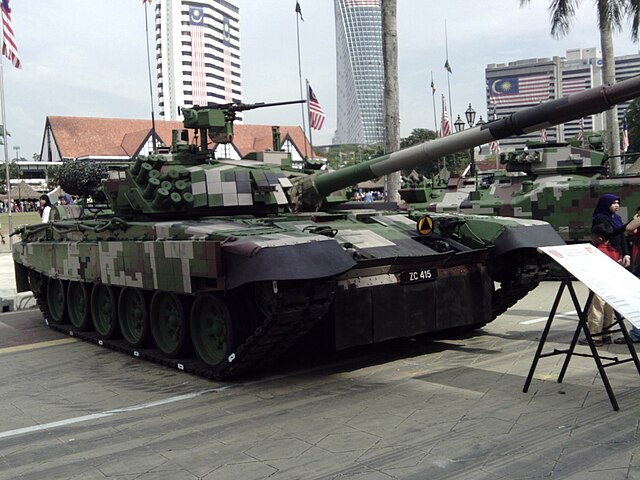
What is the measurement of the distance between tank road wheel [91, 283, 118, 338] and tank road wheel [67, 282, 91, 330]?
20 centimetres

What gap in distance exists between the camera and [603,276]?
594 cm

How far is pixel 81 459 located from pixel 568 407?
3.85 meters

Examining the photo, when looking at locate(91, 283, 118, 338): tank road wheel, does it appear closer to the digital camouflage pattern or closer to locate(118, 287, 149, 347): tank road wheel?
locate(118, 287, 149, 347): tank road wheel

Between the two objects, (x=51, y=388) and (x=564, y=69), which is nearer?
(x=51, y=388)

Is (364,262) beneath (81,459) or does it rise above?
above

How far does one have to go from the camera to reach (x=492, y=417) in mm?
5789

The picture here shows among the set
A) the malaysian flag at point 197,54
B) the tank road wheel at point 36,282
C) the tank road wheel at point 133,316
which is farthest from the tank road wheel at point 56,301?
the malaysian flag at point 197,54

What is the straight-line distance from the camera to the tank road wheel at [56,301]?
11587mm

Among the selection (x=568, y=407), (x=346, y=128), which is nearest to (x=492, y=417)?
(x=568, y=407)

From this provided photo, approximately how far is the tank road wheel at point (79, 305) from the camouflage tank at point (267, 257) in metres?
0.04

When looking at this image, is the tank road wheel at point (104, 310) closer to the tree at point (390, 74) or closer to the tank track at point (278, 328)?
the tank track at point (278, 328)

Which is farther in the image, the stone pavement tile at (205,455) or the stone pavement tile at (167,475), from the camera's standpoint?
the stone pavement tile at (205,455)

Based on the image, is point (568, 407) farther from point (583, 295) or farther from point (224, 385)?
point (583, 295)

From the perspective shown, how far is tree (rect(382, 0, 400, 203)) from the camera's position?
15641 millimetres
